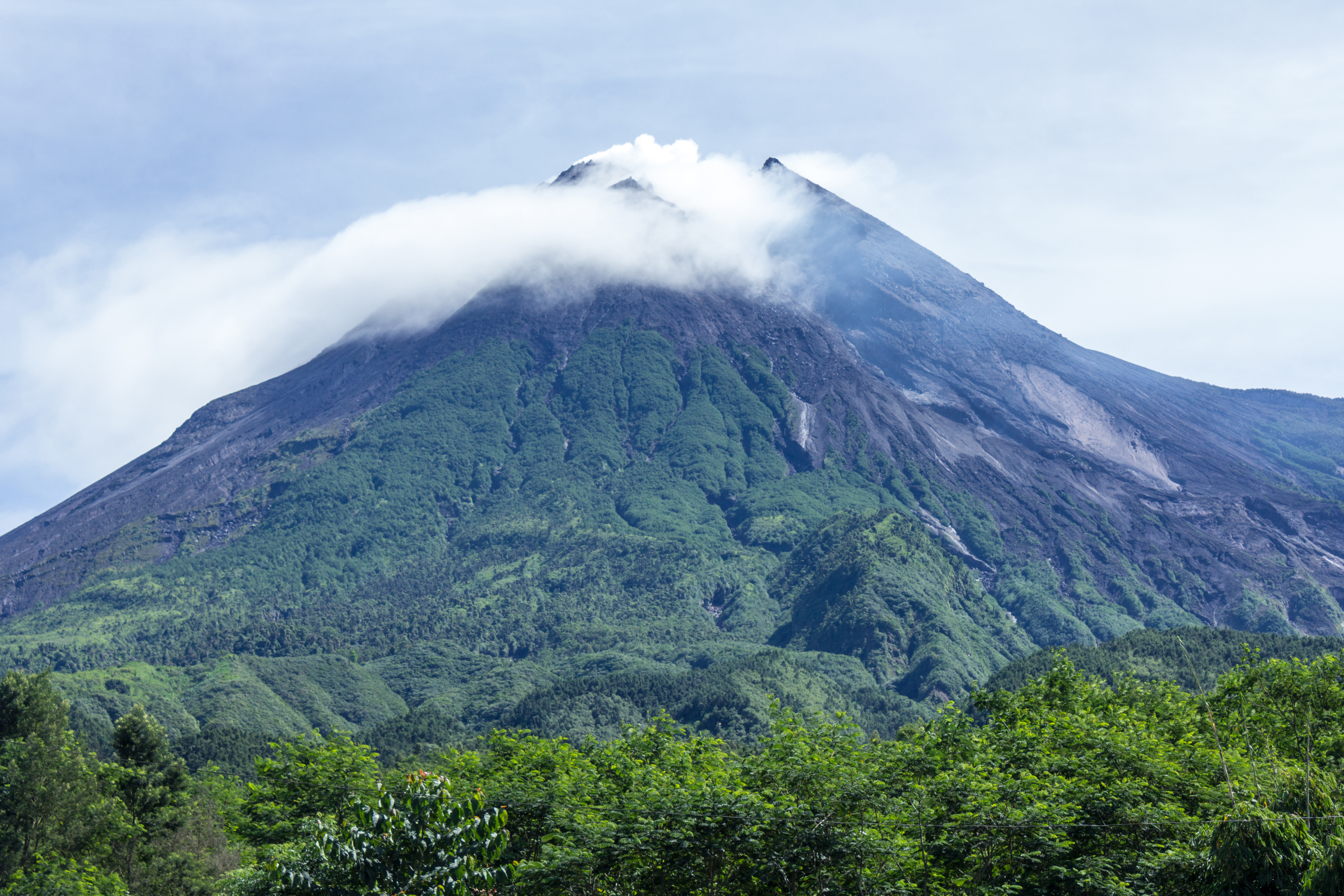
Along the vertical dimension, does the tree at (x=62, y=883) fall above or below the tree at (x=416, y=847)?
below

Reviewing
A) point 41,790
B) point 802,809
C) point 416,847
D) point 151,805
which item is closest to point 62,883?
point 41,790

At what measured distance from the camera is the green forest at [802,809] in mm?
17375

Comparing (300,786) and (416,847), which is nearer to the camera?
(416,847)

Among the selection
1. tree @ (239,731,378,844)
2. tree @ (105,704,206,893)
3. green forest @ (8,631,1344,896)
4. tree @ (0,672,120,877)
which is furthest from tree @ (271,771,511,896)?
tree @ (105,704,206,893)

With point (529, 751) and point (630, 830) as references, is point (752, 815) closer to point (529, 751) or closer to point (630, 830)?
point (630, 830)

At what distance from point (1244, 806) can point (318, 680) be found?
619 feet

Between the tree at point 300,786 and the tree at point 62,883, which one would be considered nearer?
the tree at point 62,883

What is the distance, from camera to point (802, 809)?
24703 millimetres

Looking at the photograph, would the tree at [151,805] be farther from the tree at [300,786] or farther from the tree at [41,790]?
the tree at [300,786]

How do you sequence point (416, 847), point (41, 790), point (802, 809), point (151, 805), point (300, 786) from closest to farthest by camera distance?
point (416, 847) → point (802, 809) → point (300, 786) → point (41, 790) → point (151, 805)

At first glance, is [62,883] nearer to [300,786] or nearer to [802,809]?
[300,786]

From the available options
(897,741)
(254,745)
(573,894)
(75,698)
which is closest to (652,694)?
(254,745)

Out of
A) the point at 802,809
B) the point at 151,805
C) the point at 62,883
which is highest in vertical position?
the point at 802,809

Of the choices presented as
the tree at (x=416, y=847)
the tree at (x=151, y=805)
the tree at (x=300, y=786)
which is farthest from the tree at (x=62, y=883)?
the tree at (x=416, y=847)
